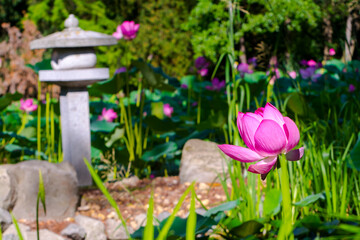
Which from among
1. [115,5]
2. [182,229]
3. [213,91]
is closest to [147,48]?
[115,5]

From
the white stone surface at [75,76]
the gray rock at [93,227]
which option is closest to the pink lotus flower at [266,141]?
the gray rock at [93,227]

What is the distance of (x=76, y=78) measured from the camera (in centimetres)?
227

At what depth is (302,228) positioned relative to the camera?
1.09 meters

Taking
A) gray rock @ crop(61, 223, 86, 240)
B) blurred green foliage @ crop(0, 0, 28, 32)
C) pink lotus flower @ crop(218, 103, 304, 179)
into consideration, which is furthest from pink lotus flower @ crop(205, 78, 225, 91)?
blurred green foliage @ crop(0, 0, 28, 32)

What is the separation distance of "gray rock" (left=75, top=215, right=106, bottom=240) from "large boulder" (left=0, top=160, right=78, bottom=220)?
0.08m

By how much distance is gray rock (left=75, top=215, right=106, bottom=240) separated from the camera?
71.2 inches

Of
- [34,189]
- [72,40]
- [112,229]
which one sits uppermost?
[72,40]

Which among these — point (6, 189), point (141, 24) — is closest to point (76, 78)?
point (6, 189)

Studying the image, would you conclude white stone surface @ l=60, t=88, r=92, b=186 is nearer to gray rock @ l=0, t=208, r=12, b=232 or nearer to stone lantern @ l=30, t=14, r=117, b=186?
stone lantern @ l=30, t=14, r=117, b=186

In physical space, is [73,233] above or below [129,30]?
below

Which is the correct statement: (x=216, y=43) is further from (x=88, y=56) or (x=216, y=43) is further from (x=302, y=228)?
(x=302, y=228)

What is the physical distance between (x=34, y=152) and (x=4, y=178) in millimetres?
1051

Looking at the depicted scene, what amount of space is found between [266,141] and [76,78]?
1.88 meters

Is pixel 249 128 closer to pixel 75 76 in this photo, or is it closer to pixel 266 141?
pixel 266 141
